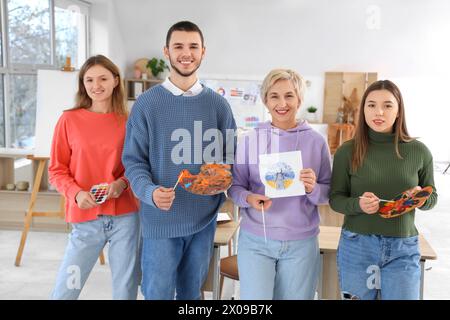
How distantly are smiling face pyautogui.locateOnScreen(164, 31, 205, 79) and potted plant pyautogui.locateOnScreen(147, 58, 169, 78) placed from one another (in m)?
7.45

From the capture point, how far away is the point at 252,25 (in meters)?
9.43

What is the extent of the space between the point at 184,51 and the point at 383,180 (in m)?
1.04

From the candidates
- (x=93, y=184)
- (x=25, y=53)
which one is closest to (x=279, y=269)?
(x=93, y=184)

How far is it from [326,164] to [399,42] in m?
7.97

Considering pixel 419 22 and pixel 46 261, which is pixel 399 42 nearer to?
pixel 419 22

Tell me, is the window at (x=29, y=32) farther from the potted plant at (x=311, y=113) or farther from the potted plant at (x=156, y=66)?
the potted plant at (x=311, y=113)

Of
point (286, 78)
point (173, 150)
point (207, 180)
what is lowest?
point (207, 180)

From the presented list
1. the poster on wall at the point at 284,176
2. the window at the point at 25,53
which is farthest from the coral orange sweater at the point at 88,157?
the window at the point at 25,53

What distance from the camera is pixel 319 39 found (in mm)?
9375

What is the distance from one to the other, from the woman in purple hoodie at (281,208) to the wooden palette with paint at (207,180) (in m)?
0.09

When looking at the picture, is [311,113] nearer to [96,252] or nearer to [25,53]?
[25,53]

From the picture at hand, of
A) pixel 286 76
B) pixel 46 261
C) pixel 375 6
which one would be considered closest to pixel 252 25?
pixel 375 6

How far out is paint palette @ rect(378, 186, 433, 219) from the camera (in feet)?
6.41

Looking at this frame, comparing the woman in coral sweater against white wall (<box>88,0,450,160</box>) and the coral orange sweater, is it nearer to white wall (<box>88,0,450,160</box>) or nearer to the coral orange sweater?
the coral orange sweater
